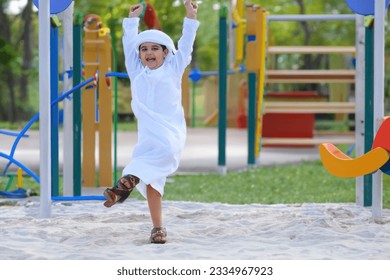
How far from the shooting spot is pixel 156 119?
4773 mm

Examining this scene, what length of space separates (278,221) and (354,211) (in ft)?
2.43

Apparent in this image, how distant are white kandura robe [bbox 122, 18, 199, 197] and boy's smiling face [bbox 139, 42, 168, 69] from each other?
30 mm

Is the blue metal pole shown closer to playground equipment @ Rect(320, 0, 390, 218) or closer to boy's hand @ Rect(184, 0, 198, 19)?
boy's hand @ Rect(184, 0, 198, 19)

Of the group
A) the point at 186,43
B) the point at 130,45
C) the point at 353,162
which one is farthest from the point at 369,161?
the point at 130,45

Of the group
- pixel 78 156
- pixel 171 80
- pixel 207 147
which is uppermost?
pixel 171 80

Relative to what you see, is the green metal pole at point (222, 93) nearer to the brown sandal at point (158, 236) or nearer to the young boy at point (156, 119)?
the young boy at point (156, 119)

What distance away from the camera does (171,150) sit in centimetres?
477

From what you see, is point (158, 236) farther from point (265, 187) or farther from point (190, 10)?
point (265, 187)

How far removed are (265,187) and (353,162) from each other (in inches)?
115

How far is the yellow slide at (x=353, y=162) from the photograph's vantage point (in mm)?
5289

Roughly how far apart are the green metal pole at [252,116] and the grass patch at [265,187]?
0.20 m

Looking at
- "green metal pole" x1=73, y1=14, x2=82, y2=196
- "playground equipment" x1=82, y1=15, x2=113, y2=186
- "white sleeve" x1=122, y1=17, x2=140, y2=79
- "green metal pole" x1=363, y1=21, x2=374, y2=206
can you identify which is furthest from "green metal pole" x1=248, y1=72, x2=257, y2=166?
"white sleeve" x1=122, y1=17, x2=140, y2=79

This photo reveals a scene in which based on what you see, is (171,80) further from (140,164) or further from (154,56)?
(140,164)
